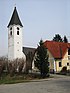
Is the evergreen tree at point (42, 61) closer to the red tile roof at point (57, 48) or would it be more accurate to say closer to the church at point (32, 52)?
the church at point (32, 52)

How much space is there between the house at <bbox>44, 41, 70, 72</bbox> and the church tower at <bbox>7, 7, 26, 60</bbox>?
1119 centimetres

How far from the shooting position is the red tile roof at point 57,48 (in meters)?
50.6

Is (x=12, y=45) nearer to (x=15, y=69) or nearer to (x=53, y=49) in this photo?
(x=53, y=49)

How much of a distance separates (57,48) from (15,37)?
14093mm

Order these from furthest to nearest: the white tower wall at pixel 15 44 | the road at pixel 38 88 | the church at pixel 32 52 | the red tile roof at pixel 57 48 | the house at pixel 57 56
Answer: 1. the white tower wall at pixel 15 44
2. the red tile roof at pixel 57 48
3. the church at pixel 32 52
4. the house at pixel 57 56
5. the road at pixel 38 88

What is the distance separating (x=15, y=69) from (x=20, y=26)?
2464 centimetres

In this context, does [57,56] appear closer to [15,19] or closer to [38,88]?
[15,19]

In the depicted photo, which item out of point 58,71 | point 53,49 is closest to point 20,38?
point 53,49

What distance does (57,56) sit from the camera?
50.2m

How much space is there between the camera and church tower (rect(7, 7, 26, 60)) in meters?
60.1

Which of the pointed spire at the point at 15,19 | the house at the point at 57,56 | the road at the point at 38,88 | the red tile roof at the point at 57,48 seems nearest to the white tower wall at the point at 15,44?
the pointed spire at the point at 15,19

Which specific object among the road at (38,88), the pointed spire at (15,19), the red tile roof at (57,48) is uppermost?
the pointed spire at (15,19)

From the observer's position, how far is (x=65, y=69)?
49.5m

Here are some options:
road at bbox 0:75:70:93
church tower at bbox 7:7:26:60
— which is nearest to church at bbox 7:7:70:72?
church tower at bbox 7:7:26:60
